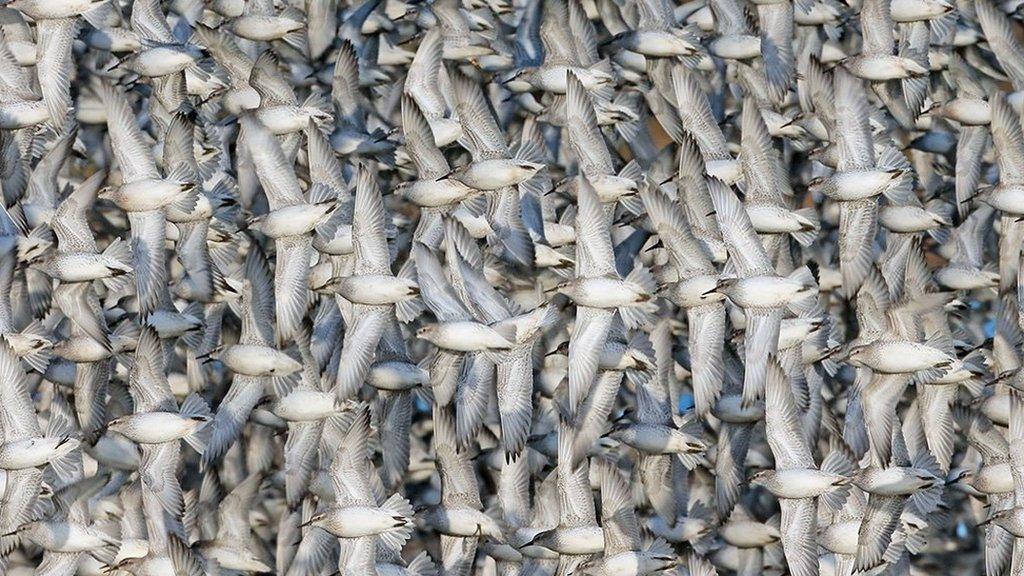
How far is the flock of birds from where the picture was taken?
461cm

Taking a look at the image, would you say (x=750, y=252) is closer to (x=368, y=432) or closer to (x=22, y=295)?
(x=368, y=432)

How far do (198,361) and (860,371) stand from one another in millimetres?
2032

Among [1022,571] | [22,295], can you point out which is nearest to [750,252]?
[1022,571]

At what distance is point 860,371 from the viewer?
15.8 ft

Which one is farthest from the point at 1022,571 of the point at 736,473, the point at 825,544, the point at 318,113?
the point at 318,113

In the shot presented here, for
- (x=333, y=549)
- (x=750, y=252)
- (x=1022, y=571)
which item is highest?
(x=750, y=252)

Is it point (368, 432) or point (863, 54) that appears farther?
point (863, 54)

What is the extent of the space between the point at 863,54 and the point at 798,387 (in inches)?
43.1

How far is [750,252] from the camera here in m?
4.66

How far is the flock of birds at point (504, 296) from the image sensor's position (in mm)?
4609

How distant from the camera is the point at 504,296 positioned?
5.07 meters

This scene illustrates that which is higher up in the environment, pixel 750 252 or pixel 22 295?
pixel 750 252

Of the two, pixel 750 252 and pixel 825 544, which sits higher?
pixel 750 252

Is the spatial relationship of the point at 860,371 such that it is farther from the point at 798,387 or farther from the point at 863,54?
the point at 863,54
